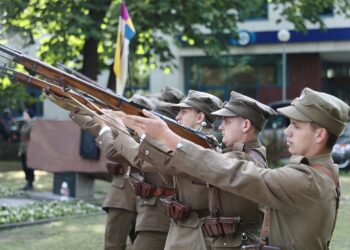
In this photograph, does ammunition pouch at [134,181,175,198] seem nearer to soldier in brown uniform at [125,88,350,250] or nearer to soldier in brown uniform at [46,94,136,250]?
soldier in brown uniform at [46,94,136,250]

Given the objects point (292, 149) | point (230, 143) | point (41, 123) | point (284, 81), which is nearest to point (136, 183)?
point (230, 143)

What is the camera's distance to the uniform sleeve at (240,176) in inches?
129

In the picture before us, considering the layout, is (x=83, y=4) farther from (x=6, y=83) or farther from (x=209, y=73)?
(x=209, y=73)

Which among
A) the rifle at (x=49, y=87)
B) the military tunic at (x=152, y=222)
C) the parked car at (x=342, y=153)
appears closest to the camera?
the rifle at (x=49, y=87)

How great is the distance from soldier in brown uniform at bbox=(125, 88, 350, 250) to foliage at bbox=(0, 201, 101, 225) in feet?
25.4

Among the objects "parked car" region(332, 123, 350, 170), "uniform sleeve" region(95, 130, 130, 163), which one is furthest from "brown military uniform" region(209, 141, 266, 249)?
"parked car" region(332, 123, 350, 170)

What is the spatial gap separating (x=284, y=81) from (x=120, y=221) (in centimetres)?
2130

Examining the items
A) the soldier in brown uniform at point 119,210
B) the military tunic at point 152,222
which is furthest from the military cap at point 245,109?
the soldier in brown uniform at point 119,210

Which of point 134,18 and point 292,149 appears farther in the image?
point 134,18

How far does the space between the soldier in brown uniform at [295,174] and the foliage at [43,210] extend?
25.4ft

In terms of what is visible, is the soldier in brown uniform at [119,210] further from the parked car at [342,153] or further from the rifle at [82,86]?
the parked car at [342,153]

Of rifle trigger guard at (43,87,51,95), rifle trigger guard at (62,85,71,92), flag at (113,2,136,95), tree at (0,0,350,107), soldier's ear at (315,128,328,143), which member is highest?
tree at (0,0,350,107)

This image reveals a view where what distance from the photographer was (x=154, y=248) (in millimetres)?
6086

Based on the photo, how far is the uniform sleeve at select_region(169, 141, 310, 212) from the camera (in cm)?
329
